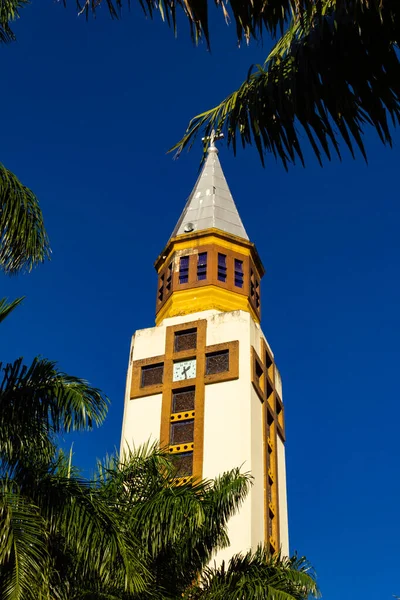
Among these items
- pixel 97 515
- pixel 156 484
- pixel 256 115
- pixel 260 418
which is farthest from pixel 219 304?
pixel 256 115

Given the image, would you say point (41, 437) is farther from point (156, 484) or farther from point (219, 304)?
point (219, 304)

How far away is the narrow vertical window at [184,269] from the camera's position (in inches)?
1776

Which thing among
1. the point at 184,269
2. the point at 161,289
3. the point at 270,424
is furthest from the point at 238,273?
the point at 270,424

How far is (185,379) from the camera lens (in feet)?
131

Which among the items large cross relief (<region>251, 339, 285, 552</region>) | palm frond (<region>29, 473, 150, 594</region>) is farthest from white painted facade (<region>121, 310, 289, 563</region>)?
palm frond (<region>29, 473, 150, 594</region>)

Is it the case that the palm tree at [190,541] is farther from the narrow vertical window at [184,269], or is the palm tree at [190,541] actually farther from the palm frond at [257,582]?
the narrow vertical window at [184,269]

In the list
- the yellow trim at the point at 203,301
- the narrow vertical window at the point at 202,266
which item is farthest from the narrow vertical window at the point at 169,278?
the narrow vertical window at the point at 202,266

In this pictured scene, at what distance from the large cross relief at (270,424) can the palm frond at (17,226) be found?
81.8ft

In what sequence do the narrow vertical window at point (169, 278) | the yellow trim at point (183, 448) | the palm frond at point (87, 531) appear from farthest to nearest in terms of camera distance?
the narrow vertical window at point (169, 278) → the yellow trim at point (183, 448) → the palm frond at point (87, 531)

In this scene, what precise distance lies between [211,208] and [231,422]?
50.9ft

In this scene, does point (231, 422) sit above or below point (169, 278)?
below

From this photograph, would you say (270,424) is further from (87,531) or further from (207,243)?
(87,531)

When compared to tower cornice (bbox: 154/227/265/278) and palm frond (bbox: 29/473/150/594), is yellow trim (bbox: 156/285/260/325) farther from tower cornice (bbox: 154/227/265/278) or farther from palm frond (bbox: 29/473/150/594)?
palm frond (bbox: 29/473/150/594)

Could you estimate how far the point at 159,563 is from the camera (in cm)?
1692
